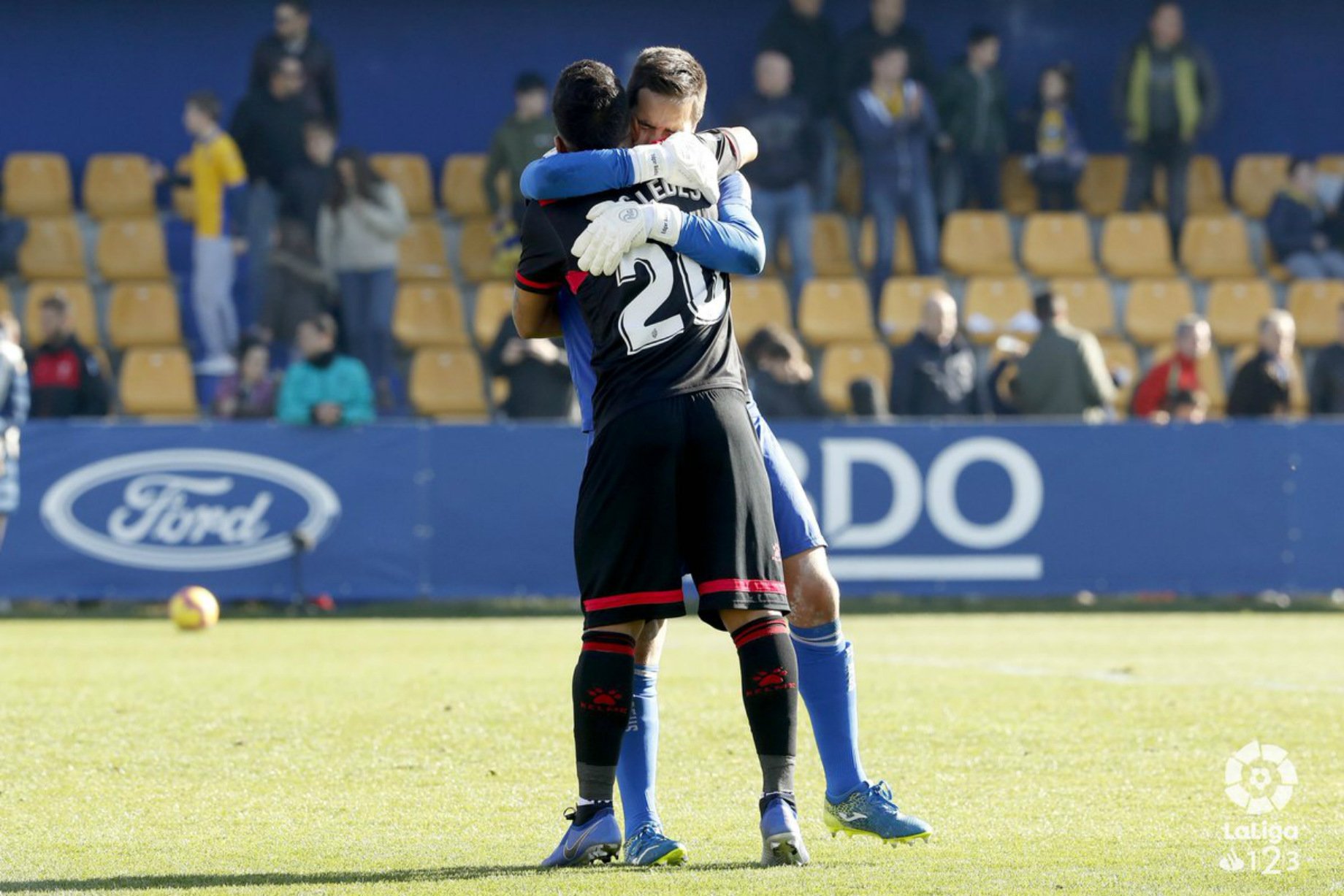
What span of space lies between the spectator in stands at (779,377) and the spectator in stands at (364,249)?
395 cm

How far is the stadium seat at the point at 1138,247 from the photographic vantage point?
19500 mm

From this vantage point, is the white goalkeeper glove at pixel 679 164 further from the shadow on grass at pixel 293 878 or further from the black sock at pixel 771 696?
the shadow on grass at pixel 293 878

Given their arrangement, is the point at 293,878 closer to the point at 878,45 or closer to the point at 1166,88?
the point at 878,45

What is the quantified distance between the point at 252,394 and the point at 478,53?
22.9ft

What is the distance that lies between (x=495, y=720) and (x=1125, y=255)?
13.1 meters

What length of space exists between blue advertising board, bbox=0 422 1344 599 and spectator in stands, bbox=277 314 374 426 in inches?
6.5

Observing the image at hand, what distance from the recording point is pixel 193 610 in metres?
12.3

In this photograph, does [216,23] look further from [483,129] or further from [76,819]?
[76,819]

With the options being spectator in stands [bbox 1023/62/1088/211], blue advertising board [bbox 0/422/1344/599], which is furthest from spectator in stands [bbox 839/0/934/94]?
blue advertising board [bbox 0/422/1344/599]

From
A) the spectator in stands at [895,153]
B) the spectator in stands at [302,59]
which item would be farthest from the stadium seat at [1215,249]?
the spectator in stands at [302,59]

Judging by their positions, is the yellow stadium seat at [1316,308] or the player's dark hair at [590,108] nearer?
the player's dark hair at [590,108]

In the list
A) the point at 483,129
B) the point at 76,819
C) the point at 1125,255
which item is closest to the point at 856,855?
the point at 76,819

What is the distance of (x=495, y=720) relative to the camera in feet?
25.4

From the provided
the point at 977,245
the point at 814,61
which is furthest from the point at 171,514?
the point at 977,245
